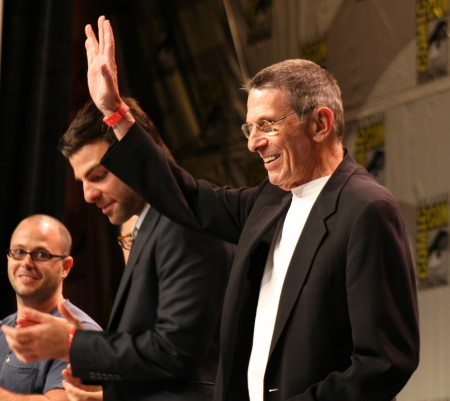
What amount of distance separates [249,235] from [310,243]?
0.80 feet

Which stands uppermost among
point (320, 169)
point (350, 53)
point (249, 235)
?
point (350, 53)

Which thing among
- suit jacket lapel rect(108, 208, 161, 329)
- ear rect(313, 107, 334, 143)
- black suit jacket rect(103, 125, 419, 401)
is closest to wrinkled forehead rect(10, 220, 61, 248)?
suit jacket lapel rect(108, 208, 161, 329)

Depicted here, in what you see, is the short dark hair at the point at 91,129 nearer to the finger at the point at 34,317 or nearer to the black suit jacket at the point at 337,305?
the finger at the point at 34,317

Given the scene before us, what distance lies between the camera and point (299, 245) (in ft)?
6.99

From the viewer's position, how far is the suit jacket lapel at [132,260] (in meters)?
2.70

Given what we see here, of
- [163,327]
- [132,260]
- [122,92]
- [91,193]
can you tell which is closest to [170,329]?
[163,327]

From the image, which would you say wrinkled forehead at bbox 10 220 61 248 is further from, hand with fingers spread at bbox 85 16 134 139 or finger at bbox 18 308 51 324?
hand with fingers spread at bbox 85 16 134 139

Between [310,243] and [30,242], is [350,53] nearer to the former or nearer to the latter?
[30,242]

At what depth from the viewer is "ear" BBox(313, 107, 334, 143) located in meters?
2.27

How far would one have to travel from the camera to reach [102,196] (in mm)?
2889

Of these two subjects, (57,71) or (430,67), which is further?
(57,71)

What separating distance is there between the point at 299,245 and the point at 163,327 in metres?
0.62

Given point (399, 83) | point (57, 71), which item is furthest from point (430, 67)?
point (57, 71)

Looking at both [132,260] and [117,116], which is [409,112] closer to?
[132,260]
